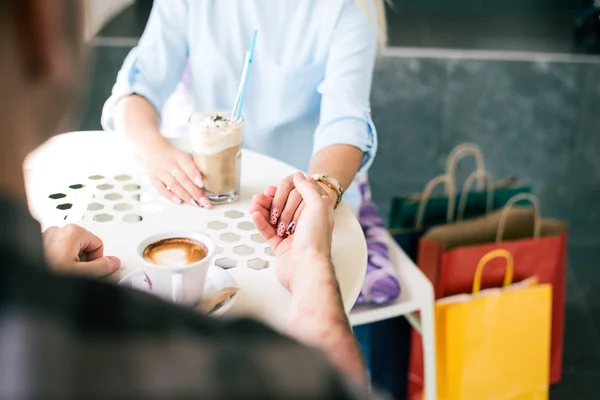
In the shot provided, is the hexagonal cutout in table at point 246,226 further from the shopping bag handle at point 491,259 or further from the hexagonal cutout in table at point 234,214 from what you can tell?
the shopping bag handle at point 491,259

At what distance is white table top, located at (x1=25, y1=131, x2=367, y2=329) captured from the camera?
2.65 feet

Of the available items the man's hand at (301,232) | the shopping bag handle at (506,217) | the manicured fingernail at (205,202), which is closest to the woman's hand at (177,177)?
the manicured fingernail at (205,202)

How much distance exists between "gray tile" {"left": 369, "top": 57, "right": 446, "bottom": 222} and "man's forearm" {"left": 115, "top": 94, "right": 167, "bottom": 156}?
2.94 feet

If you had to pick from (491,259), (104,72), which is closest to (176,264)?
(491,259)

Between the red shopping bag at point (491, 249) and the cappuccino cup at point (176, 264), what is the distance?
0.70 metres

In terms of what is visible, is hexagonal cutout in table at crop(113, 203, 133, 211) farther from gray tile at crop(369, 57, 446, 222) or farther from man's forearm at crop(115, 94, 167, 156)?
gray tile at crop(369, 57, 446, 222)

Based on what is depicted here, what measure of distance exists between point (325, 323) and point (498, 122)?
Answer: 1.62m

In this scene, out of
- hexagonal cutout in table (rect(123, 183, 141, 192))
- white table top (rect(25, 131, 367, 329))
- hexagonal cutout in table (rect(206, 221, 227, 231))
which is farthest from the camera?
hexagonal cutout in table (rect(123, 183, 141, 192))

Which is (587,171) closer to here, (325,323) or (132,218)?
(132,218)

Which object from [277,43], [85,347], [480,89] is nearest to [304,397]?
[85,347]

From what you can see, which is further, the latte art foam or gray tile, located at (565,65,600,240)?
gray tile, located at (565,65,600,240)

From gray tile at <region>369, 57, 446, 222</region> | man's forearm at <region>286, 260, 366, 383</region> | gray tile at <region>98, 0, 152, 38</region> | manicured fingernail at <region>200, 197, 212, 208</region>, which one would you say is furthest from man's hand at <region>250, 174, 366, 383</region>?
gray tile at <region>98, 0, 152, 38</region>

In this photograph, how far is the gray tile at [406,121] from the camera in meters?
2.00

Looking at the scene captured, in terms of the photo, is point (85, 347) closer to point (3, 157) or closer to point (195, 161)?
point (3, 157)
